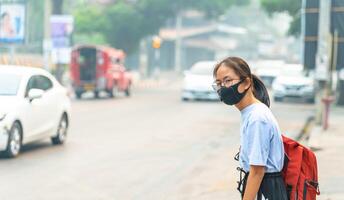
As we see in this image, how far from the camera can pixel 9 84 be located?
13188 millimetres

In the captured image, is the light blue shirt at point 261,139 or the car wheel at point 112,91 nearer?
the light blue shirt at point 261,139

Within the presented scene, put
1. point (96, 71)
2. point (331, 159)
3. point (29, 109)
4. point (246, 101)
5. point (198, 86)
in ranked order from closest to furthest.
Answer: point (246, 101) < point (331, 159) < point (29, 109) < point (198, 86) < point (96, 71)

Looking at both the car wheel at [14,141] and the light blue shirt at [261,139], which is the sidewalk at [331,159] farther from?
the light blue shirt at [261,139]

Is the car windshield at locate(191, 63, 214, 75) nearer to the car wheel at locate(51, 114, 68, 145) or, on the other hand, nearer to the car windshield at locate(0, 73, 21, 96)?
the car wheel at locate(51, 114, 68, 145)

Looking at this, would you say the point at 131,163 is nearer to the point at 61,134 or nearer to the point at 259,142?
the point at 61,134

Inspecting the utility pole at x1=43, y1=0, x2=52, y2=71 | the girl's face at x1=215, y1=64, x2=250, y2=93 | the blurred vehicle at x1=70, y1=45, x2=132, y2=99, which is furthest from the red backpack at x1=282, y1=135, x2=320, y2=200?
the utility pole at x1=43, y1=0, x2=52, y2=71

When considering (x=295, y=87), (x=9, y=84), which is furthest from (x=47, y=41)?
(x=9, y=84)

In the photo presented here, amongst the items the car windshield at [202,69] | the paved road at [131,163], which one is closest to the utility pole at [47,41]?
the car windshield at [202,69]

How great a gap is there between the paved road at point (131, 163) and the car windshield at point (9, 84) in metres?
1.05

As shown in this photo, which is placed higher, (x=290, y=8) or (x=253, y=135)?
(x=290, y=8)

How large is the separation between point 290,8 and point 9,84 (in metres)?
20.2

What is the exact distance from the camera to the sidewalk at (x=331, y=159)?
9.80 meters

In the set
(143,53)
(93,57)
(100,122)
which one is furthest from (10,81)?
(143,53)

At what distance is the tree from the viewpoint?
3128cm
